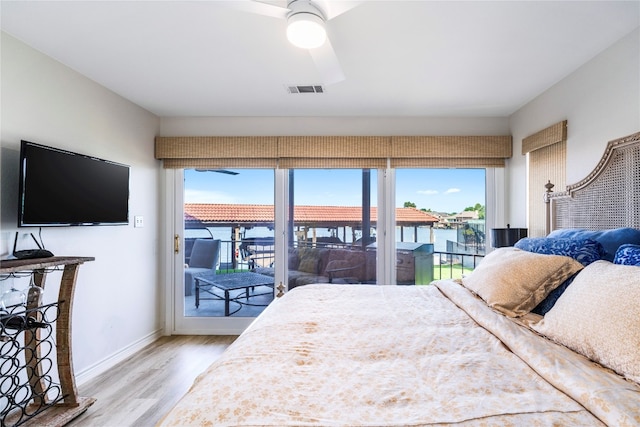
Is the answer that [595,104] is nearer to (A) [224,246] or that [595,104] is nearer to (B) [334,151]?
(B) [334,151]

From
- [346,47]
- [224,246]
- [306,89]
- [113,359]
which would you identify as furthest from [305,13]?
[113,359]

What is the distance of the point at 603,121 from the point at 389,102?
5.30 feet

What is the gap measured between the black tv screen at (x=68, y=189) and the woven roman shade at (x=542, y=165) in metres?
3.60

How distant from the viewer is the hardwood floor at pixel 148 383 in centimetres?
212

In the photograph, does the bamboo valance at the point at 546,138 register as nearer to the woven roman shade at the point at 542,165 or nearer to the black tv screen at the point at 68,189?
the woven roman shade at the point at 542,165

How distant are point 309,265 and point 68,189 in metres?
2.30

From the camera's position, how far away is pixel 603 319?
3.59 ft

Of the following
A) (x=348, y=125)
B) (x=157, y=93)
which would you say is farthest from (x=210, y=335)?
(x=348, y=125)

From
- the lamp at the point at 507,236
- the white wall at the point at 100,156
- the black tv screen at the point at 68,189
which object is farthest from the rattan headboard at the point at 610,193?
the white wall at the point at 100,156

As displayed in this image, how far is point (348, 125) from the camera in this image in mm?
3605

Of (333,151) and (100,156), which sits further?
→ (333,151)

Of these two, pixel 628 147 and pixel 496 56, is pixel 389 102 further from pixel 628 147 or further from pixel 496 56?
pixel 628 147

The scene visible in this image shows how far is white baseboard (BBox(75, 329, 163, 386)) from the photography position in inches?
102

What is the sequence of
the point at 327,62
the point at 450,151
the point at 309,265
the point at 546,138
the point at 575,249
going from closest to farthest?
the point at 575,249 < the point at 327,62 < the point at 546,138 < the point at 450,151 < the point at 309,265
